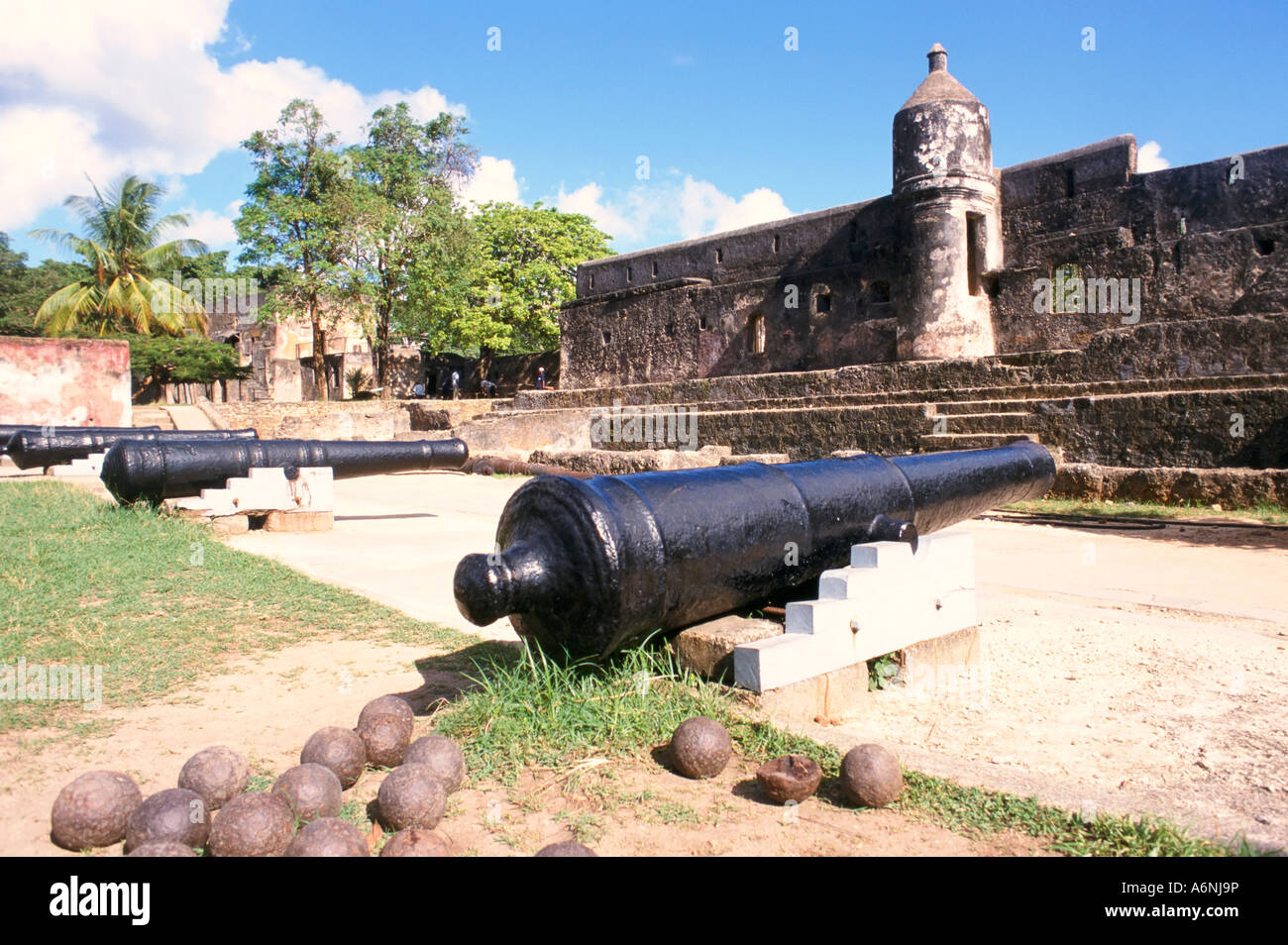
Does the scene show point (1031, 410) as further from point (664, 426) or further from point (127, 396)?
point (127, 396)

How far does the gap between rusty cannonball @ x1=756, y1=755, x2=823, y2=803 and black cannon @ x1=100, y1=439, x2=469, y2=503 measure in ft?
22.2

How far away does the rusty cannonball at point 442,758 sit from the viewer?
229 cm

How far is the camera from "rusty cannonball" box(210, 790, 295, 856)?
6.22 ft

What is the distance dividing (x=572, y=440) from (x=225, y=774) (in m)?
17.3

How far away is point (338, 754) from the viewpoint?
7.84 feet

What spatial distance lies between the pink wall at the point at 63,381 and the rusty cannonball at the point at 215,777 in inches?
902

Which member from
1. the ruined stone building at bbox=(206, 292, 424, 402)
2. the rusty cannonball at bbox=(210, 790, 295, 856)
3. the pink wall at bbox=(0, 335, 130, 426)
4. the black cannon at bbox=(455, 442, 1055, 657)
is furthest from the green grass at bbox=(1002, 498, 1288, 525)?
the ruined stone building at bbox=(206, 292, 424, 402)

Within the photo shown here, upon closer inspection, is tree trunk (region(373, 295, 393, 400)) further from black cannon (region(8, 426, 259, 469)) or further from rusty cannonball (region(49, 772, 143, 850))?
rusty cannonball (region(49, 772, 143, 850))

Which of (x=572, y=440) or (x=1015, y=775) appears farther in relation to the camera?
(x=572, y=440)

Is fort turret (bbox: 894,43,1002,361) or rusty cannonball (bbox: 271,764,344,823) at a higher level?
fort turret (bbox: 894,43,1002,361)

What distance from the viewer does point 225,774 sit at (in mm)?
2254

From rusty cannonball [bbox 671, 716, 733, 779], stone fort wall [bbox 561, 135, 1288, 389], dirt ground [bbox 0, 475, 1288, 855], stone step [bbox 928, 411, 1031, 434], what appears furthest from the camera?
stone fort wall [bbox 561, 135, 1288, 389]

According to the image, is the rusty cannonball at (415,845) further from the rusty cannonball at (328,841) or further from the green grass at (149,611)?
the green grass at (149,611)
